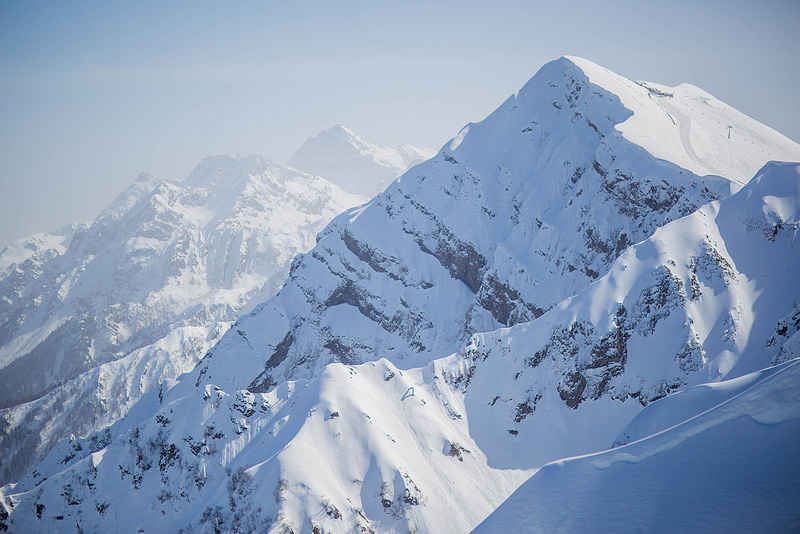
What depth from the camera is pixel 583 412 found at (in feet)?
315

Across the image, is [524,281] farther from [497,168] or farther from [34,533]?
[34,533]

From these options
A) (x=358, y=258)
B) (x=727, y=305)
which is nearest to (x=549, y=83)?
(x=358, y=258)

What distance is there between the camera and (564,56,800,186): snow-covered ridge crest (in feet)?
416

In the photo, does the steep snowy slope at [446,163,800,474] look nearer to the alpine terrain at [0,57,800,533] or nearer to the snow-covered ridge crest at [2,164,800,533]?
the snow-covered ridge crest at [2,164,800,533]

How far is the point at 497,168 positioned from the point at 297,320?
86561 millimetres

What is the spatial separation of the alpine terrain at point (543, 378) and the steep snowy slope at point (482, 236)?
31.1 inches

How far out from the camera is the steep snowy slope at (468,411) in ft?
262

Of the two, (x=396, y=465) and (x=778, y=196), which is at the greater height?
(x=778, y=196)

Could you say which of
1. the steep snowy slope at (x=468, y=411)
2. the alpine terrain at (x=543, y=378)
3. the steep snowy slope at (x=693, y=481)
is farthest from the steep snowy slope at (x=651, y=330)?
the steep snowy slope at (x=693, y=481)

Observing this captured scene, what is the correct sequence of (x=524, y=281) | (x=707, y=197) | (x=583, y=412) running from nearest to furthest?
(x=583, y=412) → (x=707, y=197) → (x=524, y=281)

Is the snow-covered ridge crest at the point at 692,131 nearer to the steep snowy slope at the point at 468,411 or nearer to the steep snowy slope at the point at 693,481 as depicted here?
the steep snowy slope at the point at 468,411

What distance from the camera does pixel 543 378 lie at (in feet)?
333

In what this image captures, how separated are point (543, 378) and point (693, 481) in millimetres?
79756

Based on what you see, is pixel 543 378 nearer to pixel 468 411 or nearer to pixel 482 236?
pixel 468 411
